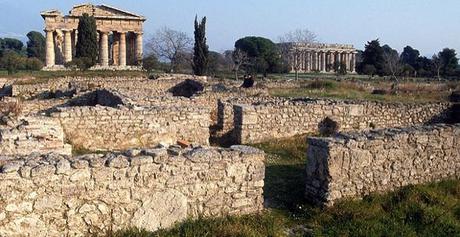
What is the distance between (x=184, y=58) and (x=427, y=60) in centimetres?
3968

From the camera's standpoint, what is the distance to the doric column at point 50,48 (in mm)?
62344

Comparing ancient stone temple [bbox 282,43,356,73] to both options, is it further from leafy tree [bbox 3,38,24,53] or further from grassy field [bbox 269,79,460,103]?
leafy tree [bbox 3,38,24,53]

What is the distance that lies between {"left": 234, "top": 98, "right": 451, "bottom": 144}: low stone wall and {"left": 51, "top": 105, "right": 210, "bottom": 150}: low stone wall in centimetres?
120

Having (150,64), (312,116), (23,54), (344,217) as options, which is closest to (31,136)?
(344,217)

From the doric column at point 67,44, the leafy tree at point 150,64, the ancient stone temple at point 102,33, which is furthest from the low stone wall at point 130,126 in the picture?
the doric column at point 67,44

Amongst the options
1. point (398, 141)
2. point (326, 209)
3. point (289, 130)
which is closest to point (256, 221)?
point (326, 209)

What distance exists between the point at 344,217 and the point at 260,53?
264 feet

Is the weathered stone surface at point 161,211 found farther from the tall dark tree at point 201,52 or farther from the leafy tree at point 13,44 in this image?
the leafy tree at point 13,44

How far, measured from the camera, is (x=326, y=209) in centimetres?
754

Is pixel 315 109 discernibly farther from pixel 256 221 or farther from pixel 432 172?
pixel 256 221

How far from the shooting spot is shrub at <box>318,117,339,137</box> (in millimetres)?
14305

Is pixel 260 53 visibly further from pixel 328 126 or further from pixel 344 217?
pixel 344 217

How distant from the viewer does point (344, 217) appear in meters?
7.23

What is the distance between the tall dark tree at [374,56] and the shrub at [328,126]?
59504mm
